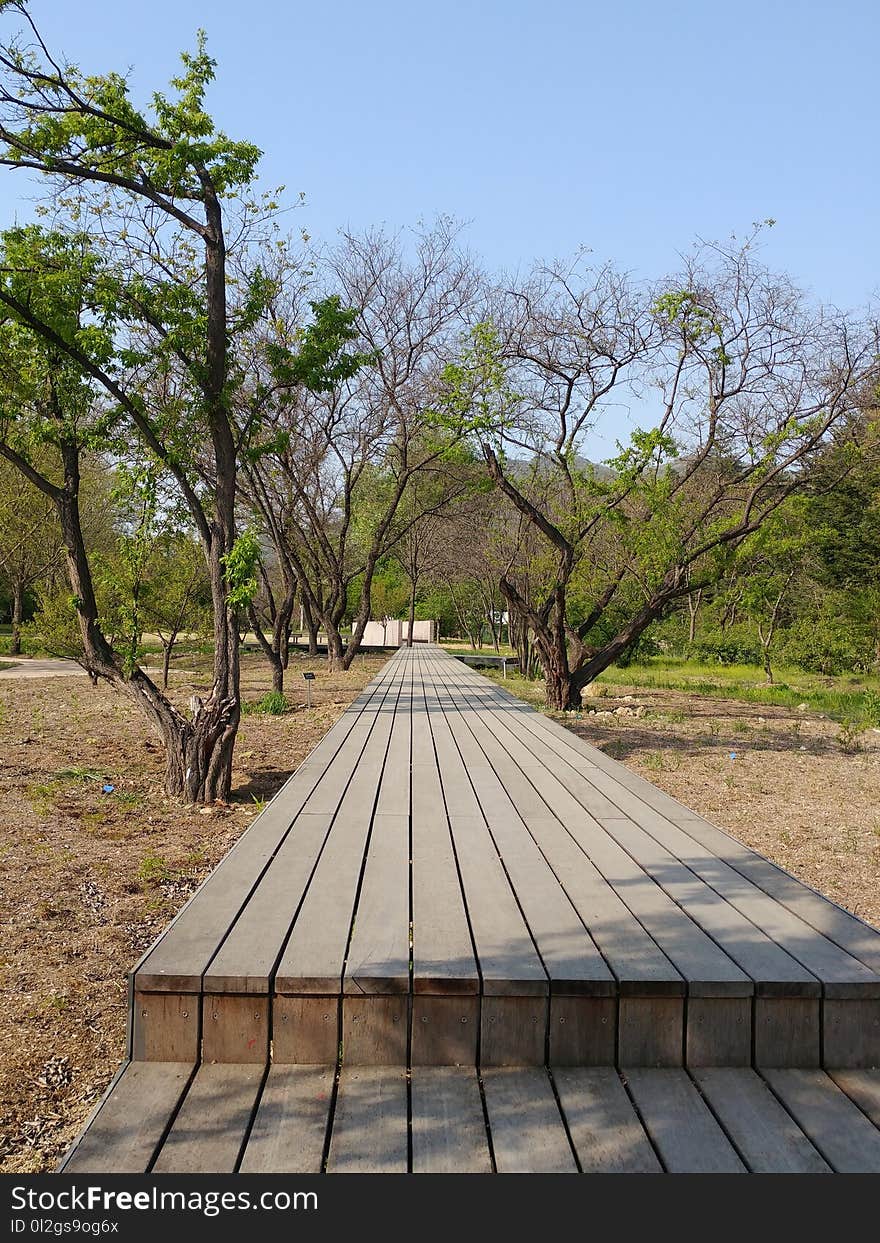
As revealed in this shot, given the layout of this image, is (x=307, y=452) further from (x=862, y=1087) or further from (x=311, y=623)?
(x=862, y=1087)

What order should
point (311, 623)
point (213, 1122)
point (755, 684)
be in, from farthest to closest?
point (311, 623), point (755, 684), point (213, 1122)

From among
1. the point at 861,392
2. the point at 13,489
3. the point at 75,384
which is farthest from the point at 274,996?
the point at 13,489

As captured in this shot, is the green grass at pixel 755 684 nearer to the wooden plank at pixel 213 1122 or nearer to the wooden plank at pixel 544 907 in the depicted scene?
the wooden plank at pixel 544 907

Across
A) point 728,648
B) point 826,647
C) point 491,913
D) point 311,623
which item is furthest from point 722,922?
point 728,648

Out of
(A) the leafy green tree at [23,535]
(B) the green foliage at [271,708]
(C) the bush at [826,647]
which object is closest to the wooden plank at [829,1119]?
(B) the green foliage at [271,708]

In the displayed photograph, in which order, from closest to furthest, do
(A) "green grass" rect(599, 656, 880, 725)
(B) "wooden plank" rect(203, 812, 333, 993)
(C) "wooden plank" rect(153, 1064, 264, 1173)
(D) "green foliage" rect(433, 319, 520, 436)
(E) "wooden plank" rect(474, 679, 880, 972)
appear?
(C) "wooden plank" rect(153, 1064, 264, 1173), (B) "wooden plank" rect(203, 812, 333, 993), (E) "wooden plank" rect(474, 679, 880, 972), (D) "green foliage" rect(433, 319, 520, 436), (A) "green grass" rect(599, 656, 880, 725)

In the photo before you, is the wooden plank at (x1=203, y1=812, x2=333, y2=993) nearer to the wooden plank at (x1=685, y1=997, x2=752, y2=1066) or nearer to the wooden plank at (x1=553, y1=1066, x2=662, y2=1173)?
the wooden plank at (x1=553, y1=1066, x2=662, y2=1173)

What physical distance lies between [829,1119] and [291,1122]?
122 centimetres

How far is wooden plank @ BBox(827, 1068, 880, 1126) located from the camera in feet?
7.09

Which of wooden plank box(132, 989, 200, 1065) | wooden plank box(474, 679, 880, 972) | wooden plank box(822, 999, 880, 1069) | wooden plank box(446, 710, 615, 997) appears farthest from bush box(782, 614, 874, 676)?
wooden plank box(132, 989, 200, 1065)

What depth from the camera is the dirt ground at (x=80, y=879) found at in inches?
102

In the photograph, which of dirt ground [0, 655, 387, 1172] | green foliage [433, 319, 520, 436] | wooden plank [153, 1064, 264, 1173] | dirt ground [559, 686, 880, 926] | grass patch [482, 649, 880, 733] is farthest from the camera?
grass patch [482, 649, 880, 733]

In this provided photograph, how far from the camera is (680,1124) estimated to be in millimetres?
2078
